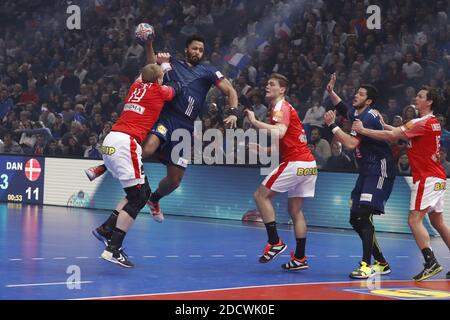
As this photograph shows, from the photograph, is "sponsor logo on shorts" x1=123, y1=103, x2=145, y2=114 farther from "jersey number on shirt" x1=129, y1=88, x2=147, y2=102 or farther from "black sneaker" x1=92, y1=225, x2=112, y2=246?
"black sneaker" x1=92, y1=225, x2=112, y2=246

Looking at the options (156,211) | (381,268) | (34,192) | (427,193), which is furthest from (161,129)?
(34,192)

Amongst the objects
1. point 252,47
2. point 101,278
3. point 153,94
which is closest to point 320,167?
point 252,47

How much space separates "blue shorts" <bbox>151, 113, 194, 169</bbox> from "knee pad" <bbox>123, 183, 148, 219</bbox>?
0.95 meters

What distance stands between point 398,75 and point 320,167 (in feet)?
9.67

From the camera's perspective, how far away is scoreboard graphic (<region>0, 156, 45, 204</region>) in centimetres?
1966

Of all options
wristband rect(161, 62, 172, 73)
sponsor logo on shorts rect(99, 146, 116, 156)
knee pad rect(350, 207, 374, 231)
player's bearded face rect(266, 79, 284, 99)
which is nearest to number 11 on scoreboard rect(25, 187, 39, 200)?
wristband rect(161, 62, 172, 73)

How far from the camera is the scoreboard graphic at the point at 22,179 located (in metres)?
19.7

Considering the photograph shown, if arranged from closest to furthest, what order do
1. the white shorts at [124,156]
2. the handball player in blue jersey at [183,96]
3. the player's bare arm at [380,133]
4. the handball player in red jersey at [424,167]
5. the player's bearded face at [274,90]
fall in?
the player's bare arm at [380,133] → the handball player in red jersey at [424,167] → the white shorts at [124,156] → the player's bearded face at [274,90] → the handball player in blue jersey at [183,96]

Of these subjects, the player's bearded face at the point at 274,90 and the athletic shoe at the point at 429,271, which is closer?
the athletic shoe at the point at 429,271

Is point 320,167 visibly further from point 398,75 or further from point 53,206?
point 53,206

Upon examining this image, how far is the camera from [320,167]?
17078mm

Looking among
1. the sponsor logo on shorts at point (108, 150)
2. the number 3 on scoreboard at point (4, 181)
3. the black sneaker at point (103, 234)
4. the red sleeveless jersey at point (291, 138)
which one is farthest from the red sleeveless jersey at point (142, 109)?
the number 3 on scoreboard at point (4, 181)

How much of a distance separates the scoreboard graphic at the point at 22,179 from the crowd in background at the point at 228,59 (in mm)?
762

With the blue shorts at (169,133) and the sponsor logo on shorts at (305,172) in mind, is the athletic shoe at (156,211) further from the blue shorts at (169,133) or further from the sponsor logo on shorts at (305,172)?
the sponsor logo on shorts at (305,172)
